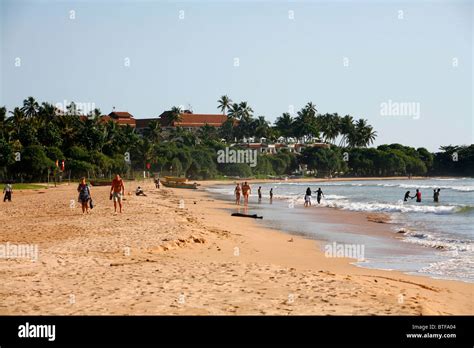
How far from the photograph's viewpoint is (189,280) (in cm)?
903

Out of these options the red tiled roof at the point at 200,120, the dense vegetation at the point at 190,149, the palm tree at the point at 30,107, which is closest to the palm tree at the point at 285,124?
the dense vegetation at the point at 190,149

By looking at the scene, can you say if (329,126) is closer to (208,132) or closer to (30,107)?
(208,132)

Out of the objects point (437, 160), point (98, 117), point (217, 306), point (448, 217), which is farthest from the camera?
point (437, 160)

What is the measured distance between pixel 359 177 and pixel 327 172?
1510cm

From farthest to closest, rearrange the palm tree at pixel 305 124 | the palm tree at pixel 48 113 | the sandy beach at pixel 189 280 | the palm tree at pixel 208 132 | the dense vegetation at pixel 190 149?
the palm tree at pixel 305 124 < the palm tree at pixel 208 132 < the palm tree at pixel 48 113 < the dense vegetation at pixel 190 149 < the sandy beach at pixel 189 280

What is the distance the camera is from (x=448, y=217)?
29.2 metres

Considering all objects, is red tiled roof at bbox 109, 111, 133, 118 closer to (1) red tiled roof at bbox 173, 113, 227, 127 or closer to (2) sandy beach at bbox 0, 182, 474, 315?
(1) red tiled roof at bbox 173, 113, 227, 127

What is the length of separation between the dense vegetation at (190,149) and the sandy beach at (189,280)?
45107mm

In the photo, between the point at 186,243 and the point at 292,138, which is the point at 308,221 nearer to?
the point at 186,243

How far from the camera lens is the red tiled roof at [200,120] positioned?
14762cm

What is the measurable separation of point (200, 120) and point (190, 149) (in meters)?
41.9

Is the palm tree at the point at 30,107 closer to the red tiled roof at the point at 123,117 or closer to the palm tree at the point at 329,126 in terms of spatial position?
the red tiled roof at the point at 123,117

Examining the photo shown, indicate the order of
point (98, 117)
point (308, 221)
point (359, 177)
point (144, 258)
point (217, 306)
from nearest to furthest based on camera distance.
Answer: point (217, 306) < point (144, 258) < point (308, 221) < point (98, 117) < point (359, 177)

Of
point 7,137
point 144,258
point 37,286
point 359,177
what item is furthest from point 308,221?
point 359,177
